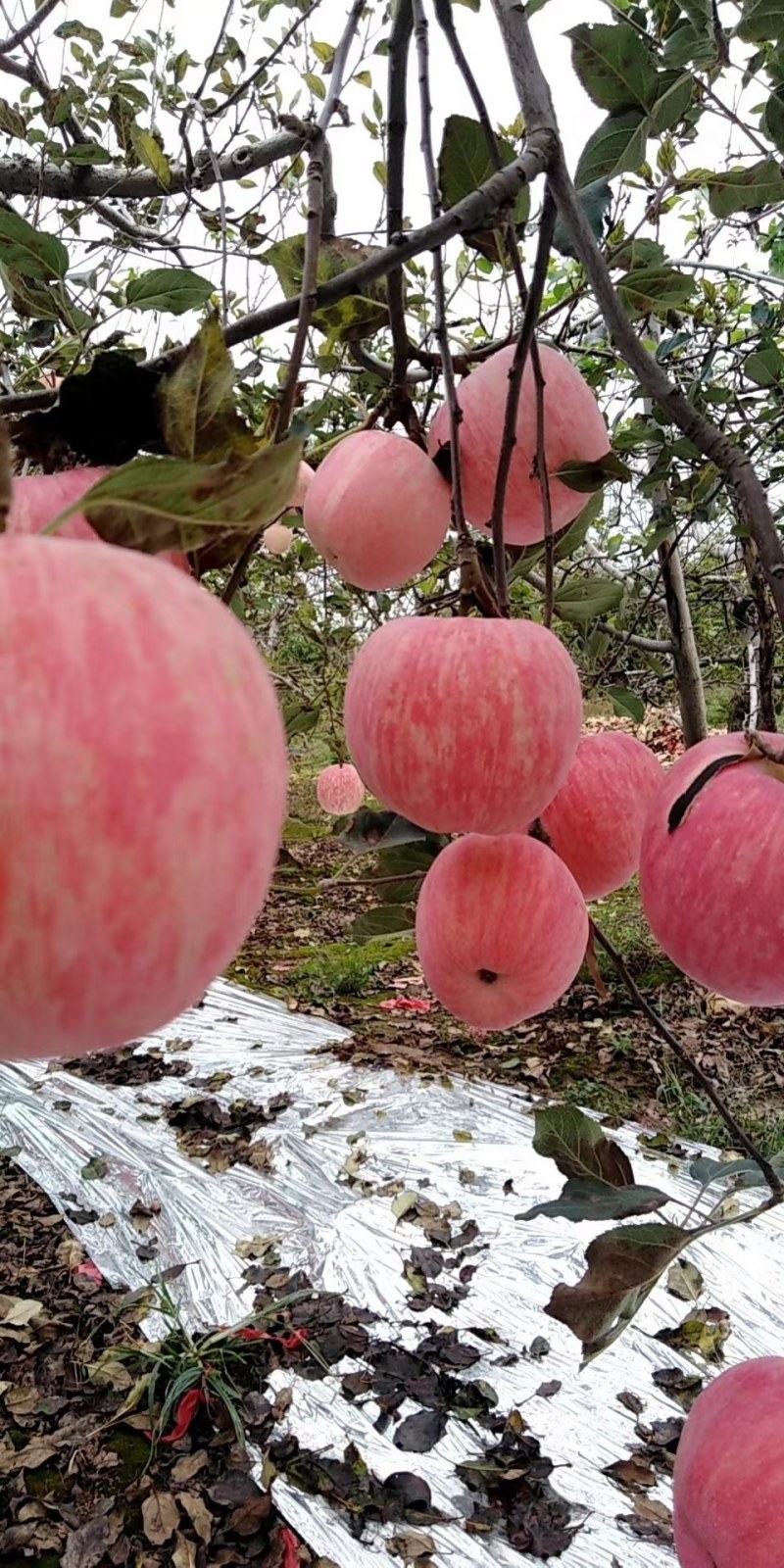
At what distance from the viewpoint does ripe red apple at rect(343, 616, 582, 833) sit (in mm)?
541

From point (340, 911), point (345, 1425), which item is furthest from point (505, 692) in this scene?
point (340, 911)

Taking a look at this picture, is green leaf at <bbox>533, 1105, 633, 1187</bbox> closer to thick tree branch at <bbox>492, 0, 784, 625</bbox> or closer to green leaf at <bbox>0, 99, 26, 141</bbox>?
thick tree branch at <bbox>492, 0, 784, 625</bbox>

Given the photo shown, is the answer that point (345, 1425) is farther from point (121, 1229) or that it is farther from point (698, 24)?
point (698, 24)

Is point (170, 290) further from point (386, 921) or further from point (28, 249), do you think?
point (386, 921)

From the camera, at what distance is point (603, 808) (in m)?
0.78

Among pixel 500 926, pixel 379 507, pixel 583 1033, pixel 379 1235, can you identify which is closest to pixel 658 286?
pixel 379 507

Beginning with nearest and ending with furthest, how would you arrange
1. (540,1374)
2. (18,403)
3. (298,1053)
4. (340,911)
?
1. (18,403)
2. (540,1374)
3. (298,1053)
4. (340,911)

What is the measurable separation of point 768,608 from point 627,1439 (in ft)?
6.39

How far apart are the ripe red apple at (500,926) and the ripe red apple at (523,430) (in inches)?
9.4

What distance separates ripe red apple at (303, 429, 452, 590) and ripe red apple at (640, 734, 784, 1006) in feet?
0.86

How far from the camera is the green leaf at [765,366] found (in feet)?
4.14

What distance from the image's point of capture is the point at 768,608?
1.93 feet

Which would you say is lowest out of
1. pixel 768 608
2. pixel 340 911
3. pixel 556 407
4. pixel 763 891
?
pixel 340 911

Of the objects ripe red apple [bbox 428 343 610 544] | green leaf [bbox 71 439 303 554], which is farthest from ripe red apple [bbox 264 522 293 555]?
green leaf [bbox 71 439 303 554]
